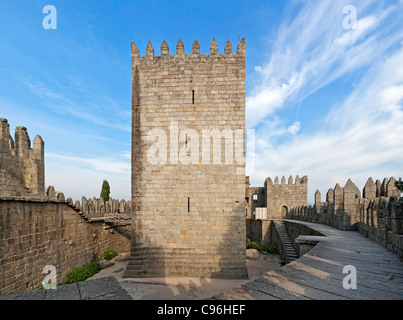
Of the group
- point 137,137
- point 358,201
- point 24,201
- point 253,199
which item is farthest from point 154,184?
point 253,199

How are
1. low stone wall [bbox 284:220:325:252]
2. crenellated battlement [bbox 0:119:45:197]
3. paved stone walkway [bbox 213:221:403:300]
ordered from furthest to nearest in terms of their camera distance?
low stone wall [bbox 284:220:325:252] → crenellated battlement [bbox 0:119:45:197] → paved stone walkway [bbox 213:221:403:300]

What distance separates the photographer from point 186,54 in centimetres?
969

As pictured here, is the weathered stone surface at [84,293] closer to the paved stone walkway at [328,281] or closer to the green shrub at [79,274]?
the paved stone walkway at [328,281]

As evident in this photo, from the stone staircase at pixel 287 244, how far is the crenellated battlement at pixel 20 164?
13.5 meters

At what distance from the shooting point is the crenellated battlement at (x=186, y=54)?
9617 mm

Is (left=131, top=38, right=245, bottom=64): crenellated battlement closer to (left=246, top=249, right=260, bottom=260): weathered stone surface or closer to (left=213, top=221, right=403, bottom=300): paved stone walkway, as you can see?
(left=213, top=221, right=403, bottom=300): paved stone walkway

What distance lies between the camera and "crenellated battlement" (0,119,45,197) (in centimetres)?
826

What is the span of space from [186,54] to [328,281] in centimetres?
1013

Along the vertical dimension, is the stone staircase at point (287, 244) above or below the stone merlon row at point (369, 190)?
below

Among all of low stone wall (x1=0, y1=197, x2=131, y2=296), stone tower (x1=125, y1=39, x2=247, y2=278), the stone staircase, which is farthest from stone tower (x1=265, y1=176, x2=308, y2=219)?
low stone wall (x1=0, y1=197, x2=131, y2=296)

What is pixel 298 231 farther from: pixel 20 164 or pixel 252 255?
pixel 20 164

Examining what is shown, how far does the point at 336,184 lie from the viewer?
1122 centimetres

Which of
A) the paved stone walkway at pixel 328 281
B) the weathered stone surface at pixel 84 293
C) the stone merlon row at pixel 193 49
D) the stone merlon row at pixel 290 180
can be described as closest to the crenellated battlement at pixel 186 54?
the stone merlon row at pixel 193 49

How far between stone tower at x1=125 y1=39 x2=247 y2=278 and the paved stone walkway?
472cm
